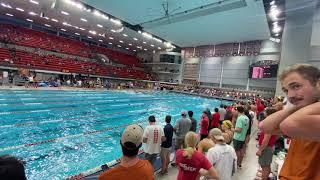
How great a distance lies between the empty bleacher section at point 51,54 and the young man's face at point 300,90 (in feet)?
82.0

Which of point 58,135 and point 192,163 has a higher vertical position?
point 192,163

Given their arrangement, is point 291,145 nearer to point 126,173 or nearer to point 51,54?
point 126,173

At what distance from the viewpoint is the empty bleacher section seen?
2319 centimetres

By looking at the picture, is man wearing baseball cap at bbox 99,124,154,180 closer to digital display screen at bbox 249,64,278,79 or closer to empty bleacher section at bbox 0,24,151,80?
digital display screen at bbox 249,64,278,79

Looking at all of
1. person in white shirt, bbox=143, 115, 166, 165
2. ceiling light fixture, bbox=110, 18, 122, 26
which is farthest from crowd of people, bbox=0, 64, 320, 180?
ceiling light fixture, bbox=110, 18, 122, 26

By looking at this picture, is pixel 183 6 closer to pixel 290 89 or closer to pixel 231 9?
pixel 231 9

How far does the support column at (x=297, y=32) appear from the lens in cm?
1307

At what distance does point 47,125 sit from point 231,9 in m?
14.2

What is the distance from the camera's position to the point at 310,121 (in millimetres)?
927

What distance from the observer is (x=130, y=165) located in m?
1.79

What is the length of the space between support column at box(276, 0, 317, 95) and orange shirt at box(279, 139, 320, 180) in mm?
13621

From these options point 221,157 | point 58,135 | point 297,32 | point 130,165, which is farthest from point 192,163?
point 297,32

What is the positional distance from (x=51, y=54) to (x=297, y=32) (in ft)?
87.6

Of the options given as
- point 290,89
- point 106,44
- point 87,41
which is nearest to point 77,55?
point 87,41
